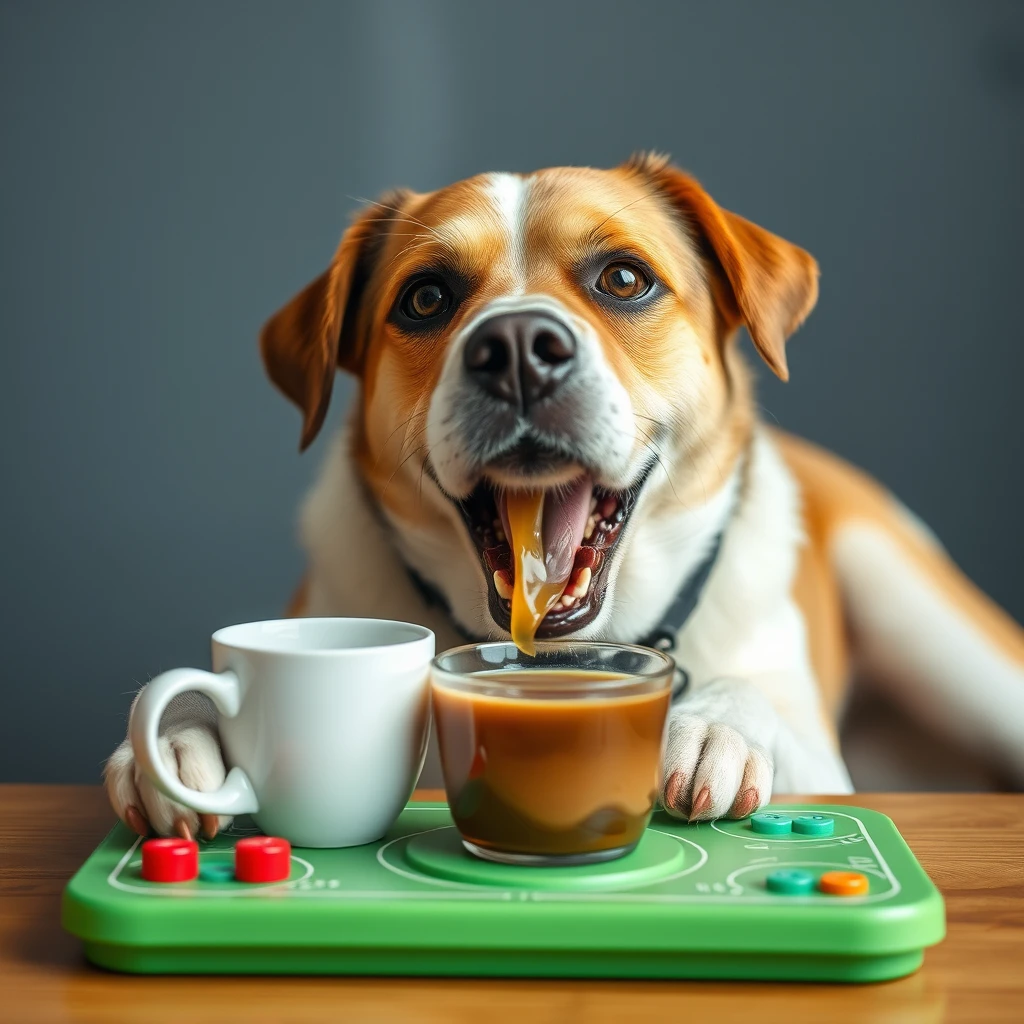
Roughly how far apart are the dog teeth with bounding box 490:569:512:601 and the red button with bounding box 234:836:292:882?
642 mm

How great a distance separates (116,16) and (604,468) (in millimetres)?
2572

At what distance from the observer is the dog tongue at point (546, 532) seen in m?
1.36

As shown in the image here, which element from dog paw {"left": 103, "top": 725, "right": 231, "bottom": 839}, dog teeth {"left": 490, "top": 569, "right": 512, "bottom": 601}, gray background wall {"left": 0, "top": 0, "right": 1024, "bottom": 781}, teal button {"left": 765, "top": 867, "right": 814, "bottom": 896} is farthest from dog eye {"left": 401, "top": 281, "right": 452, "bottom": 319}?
gray background wall {"left": 0, "top": 0, "right": 1024, "bottom": 781}

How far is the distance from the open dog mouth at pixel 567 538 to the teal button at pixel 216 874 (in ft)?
2.02

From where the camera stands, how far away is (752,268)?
1.71 meters

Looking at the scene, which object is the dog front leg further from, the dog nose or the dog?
the dog nose

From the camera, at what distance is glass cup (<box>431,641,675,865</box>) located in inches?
32.7

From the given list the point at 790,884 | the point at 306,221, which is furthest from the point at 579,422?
the point at 306,221

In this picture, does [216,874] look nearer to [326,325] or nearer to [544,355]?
[544,355]

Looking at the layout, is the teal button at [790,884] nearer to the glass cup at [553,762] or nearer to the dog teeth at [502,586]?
the glass cup at [553,762]

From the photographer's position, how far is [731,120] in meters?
3.27

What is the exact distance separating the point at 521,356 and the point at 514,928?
762 millimetres

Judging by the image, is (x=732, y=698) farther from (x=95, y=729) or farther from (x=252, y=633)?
(x=95, y=729)

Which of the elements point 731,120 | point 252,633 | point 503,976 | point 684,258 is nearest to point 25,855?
point 252,633
